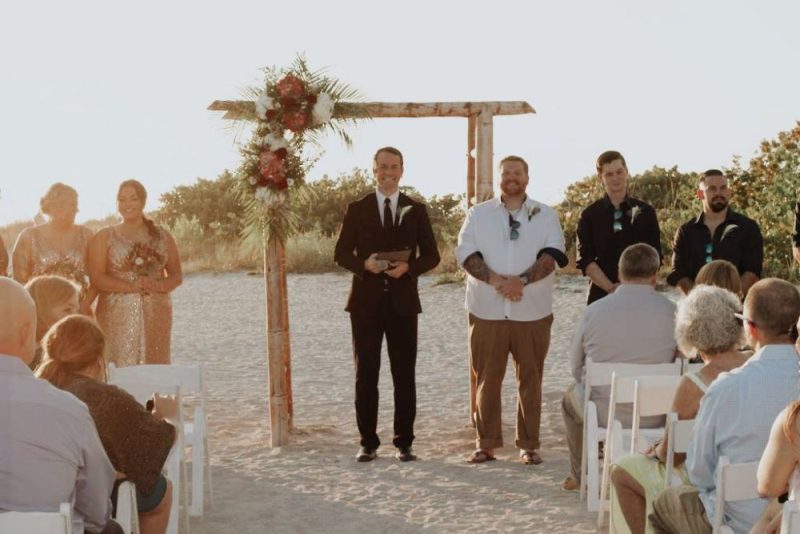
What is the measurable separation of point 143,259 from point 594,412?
339cm

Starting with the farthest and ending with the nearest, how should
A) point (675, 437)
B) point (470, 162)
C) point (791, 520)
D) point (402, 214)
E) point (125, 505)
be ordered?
point (470, 162)
point (402, 214)
point (675, 437)
point (125, 505)
point (791, 520)

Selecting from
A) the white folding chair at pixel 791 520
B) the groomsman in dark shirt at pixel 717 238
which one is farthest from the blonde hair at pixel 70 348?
the groomsman in dark shirt at pixel 717 238

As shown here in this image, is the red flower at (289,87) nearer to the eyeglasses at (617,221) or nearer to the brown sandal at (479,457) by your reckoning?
the eyeglasses at (617,221)

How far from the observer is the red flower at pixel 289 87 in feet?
27.1

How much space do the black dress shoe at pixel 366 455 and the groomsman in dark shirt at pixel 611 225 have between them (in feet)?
5.88

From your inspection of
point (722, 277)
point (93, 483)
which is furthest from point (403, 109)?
point (93, 483)

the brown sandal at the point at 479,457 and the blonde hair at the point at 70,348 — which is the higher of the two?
the blonde hair at the point at 70,348

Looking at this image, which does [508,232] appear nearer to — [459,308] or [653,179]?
[459,308]

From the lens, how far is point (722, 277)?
6.14 meters

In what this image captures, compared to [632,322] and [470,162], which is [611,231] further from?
[632,322]

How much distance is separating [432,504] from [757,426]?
2990 millimetres

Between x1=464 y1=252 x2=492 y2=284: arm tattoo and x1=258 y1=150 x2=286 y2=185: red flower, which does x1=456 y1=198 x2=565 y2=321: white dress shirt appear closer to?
x1=464 y1=252 x2=492 y2=284: arm tattoo

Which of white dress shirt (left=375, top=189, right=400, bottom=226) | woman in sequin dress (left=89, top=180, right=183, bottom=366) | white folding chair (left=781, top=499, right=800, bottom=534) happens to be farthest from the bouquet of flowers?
white folding chair (left=781, top=499, right=800, bottom=534)

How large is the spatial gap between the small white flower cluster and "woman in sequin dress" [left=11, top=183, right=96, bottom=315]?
5.66 feet
